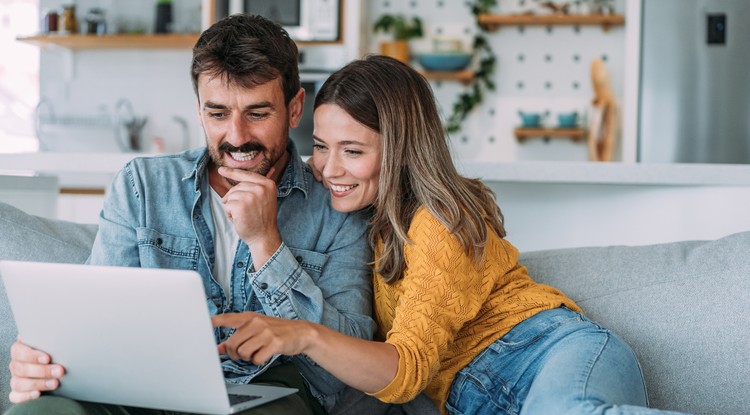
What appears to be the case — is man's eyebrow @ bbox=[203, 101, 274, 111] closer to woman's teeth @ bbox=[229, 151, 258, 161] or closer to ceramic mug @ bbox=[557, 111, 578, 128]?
woman's teeth @ bbox=[229, 151, 258, 161]

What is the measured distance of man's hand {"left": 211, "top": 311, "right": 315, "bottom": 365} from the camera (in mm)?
1310

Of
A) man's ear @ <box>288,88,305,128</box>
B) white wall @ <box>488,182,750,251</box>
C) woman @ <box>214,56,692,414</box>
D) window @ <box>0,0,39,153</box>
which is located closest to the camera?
woman @ <box>214,56,692,414</box>

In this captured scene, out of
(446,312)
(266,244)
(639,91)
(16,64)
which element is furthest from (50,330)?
(16,64)

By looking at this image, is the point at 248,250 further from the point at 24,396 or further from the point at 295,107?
the point at 24,396

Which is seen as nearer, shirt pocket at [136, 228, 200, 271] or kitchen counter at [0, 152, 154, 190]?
shirt pocket at [136, 228, 200, 271]

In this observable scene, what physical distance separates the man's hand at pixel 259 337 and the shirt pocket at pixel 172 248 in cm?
39

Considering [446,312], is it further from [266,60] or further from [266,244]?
[266,60]

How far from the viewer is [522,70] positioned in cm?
509

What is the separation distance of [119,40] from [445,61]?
6.10 ft

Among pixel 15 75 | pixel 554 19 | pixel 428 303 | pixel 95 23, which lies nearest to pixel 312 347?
pixel 428 303

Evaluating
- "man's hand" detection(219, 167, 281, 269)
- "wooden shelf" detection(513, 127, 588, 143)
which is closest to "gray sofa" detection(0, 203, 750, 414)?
"man's hand" detection(219, 167, 281, 269)

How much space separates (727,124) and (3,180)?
331 cm

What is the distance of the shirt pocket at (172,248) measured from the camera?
5.58 ft

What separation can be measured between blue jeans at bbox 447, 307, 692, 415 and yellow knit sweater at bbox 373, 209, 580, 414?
3 cm
